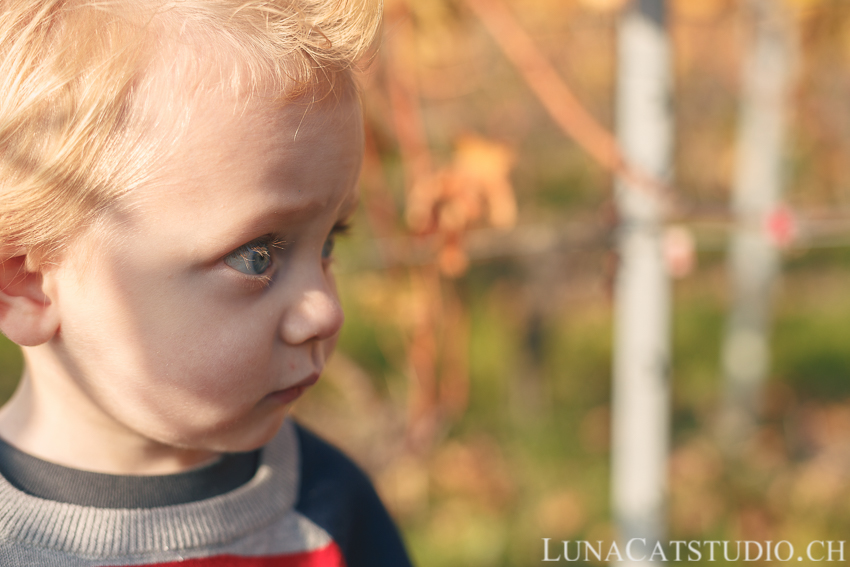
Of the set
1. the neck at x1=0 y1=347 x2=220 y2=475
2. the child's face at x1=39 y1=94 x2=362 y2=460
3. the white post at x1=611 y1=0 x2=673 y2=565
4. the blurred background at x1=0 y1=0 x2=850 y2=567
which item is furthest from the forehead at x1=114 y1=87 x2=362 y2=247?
the white post at x1=611 y1=0 x2=673 y2=565

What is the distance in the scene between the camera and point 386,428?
7.33ft

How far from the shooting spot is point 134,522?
2.63 ft

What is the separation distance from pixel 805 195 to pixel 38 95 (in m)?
4.04

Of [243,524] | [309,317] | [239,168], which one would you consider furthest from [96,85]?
[243,524]

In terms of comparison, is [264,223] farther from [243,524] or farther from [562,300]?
[562,300]

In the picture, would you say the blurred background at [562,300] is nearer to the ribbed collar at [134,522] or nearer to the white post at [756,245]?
Result: the white post at [756,245]

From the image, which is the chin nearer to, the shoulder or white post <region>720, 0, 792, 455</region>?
the shoulder

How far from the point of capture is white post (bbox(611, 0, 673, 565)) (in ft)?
4.32

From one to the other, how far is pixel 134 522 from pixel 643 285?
0.94m

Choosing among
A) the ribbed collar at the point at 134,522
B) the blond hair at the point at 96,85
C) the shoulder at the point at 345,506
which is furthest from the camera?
the shoulder at the point at 345,506

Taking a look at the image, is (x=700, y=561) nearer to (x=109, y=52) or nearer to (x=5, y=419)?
(x=5, y=419)

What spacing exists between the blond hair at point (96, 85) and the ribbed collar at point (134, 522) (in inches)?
10.8

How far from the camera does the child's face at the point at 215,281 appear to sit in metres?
0.68

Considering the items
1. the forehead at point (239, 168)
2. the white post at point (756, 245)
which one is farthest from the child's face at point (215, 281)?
the white post at point (756, 245)
